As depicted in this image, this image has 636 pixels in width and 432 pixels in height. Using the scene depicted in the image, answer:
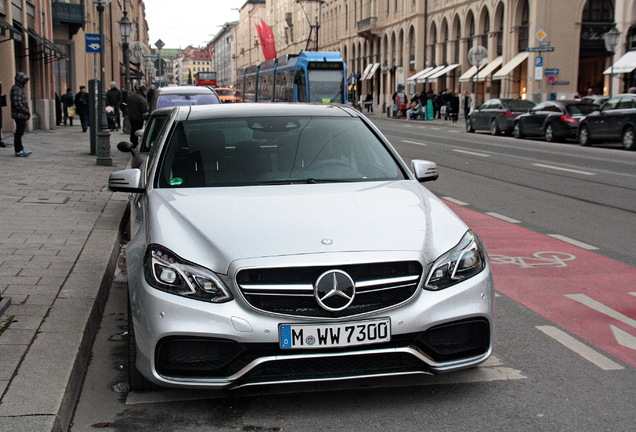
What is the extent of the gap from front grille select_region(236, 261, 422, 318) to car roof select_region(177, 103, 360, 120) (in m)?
2.10

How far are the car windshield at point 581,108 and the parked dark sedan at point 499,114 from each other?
3657 millimetres

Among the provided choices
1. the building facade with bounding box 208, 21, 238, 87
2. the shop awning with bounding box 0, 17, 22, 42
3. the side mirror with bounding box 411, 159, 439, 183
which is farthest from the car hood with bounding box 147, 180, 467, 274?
the building facade with bounding box 208, 21, 238, 87

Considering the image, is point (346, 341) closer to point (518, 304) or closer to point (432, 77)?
point (518, 304)

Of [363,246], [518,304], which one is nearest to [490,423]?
[363,246]

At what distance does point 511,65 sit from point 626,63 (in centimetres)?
824

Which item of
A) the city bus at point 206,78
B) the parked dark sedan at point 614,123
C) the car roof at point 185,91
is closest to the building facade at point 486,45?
the parked dark sedan at point 614,123

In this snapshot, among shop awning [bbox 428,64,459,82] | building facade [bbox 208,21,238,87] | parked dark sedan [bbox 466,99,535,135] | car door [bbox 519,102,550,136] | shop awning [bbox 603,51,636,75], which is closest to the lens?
car door [bbox 519,102,550,136]

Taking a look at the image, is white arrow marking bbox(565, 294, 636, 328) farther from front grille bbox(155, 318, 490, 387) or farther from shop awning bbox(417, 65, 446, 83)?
shop awning bbox(417, 65, 446, 83)

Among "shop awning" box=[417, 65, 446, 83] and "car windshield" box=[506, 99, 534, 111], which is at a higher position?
"shop awning" box=[417, 65, 446, 83]

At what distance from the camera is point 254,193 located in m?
4.73

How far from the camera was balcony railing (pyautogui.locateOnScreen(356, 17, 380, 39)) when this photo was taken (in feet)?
255

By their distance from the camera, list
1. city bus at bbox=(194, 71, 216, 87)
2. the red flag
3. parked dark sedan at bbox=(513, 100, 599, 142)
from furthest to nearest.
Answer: city bus at bbox=(194, 71, 216, 87) → the red flag → parked dark sedan at bbox=(513, 100, 599, 142)

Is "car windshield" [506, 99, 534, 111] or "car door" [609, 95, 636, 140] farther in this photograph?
"car windshield" [506, 99, 534, 111]

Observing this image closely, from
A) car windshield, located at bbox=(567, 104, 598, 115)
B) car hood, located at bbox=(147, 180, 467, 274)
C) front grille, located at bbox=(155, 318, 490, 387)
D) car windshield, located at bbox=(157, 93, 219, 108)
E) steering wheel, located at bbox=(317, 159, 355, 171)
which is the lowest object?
front grille, located at bbox=(155, 318, 490, 387)
